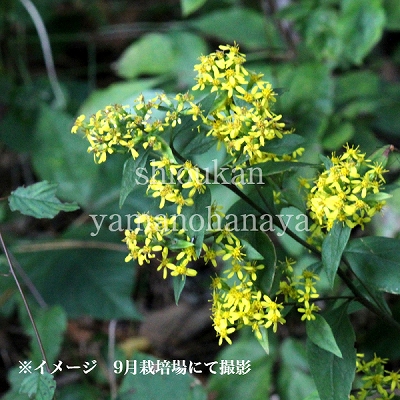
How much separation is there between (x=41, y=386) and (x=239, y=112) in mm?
691

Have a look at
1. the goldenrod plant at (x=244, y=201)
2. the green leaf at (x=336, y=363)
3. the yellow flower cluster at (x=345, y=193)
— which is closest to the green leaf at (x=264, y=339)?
the goldenrod plant at (x=244, y=201)

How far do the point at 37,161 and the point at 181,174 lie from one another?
1596 mm

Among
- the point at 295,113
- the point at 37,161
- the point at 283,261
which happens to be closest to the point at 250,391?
the point at 283,261

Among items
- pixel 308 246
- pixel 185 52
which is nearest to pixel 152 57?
pixel 185 52

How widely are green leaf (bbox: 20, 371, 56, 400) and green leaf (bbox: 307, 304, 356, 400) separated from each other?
528mm

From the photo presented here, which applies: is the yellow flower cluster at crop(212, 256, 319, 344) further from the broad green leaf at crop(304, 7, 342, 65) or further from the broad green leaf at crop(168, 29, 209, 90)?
the broad green leaf at crop(168, 29, 209, 90)

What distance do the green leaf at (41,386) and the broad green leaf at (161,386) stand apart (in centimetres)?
52

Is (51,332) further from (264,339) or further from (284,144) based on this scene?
(284,144)

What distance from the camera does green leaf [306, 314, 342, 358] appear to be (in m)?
1.05

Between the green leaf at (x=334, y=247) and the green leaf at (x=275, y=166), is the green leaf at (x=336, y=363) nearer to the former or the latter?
the green leaf at (x=334, y=247)

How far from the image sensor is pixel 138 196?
2.40 metres

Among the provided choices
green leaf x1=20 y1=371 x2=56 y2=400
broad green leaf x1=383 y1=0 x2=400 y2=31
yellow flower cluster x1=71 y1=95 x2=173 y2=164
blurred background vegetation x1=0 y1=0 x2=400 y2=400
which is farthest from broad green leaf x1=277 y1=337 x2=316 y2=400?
broad green leaf x1=383 y1=0 x2=400 y2=31

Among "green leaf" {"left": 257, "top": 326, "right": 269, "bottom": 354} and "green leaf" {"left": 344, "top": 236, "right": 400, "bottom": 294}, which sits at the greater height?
"green leaf" {"left": 344, "top": 236, "right": 400, "bottom": 294}

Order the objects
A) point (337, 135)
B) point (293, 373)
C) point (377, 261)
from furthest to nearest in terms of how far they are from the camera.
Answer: point (337, 135) → point (293, 373) → point (377, 261)
